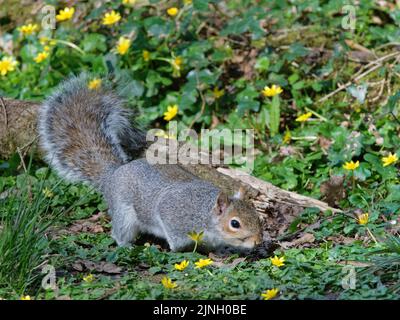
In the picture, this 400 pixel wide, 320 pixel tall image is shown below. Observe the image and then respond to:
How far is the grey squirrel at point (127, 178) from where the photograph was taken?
4656 mm

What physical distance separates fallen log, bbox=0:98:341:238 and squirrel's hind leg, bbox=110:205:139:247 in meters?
0.70

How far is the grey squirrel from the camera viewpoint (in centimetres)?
466

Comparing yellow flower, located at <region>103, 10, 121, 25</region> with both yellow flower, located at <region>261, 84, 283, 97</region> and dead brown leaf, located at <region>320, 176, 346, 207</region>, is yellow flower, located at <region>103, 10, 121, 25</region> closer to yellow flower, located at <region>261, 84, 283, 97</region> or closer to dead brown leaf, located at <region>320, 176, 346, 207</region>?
yellow flower, located at <region>261, 84, 283, 97</region>

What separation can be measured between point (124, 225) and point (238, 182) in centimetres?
95

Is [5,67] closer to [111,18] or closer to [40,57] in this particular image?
[40,57]

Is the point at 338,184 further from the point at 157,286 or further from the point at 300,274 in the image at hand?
the point at 157,286

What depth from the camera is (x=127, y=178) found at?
5230 millimetres

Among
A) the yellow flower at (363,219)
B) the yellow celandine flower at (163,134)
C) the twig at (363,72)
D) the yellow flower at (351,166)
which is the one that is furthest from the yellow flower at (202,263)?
the twig at (363,72)

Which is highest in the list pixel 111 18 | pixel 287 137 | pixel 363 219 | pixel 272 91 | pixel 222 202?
pixel 222 202

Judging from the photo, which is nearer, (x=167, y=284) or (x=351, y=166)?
(x=167, y=284)

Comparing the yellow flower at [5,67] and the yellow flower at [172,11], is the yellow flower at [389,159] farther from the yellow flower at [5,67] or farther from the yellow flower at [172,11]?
the yellow flower at [5,67]

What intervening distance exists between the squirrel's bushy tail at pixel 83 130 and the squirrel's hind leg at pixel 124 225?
446mm

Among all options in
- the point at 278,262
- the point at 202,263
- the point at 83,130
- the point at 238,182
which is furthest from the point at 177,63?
the point at 278,262

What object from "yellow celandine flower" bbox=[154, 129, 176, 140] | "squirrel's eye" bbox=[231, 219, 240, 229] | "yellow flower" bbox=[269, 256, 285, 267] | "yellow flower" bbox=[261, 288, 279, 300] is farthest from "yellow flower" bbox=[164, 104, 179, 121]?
"yellow flower" bbox=[261, 288, 279, 300]
